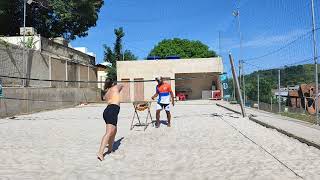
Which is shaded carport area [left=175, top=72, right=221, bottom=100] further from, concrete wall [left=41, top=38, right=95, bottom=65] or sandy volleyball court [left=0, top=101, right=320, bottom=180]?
sandy volleyball court [left=0, top=101, right=320, bottom=180]

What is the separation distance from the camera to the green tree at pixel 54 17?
4134cm

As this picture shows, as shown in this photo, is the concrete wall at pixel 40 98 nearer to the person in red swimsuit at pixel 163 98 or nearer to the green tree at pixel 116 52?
the person in red swimsuit at pixel 163 98

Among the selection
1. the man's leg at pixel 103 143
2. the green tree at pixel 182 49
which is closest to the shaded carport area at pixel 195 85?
the green tree at pixel 182 49

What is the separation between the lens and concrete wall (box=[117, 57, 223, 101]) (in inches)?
1816

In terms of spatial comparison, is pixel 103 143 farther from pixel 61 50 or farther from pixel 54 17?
pixel 54 17

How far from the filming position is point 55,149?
10469 millimetres

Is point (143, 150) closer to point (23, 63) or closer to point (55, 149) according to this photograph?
point (55, 149)

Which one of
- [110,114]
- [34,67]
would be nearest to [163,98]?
[110,114]

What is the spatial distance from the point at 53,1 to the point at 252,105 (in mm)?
21399

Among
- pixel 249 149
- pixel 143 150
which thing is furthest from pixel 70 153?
pixel 249 149

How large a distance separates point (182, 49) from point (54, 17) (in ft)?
126

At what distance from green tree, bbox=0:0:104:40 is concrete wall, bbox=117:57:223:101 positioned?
17.2 feet

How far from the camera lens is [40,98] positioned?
87.5 feet

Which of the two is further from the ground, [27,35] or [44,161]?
[27,35]
